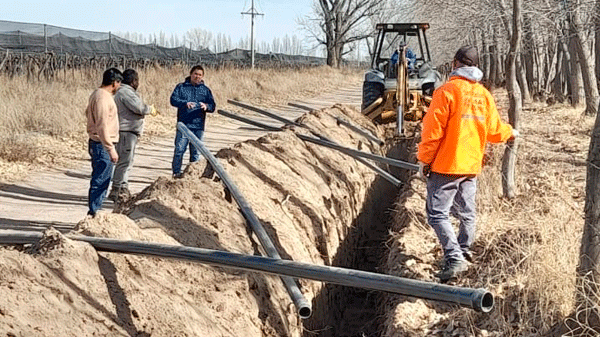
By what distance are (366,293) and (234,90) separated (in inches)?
796

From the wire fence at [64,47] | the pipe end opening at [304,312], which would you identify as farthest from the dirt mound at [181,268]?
the wire fence at [64,47]

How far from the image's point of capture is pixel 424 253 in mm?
6484

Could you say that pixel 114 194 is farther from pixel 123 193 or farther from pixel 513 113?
pixel 513 113

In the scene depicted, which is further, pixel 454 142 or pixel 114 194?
pixel 114 194

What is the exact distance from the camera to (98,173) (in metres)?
7.42

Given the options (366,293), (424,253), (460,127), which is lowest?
(366,293)

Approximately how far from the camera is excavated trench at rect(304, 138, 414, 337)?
621 cm

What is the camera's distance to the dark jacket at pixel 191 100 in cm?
962

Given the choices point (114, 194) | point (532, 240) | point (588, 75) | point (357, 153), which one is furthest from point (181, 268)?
point (588, 75)

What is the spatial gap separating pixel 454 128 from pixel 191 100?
484cm

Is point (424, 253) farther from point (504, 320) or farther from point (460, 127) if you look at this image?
point (504, 320)

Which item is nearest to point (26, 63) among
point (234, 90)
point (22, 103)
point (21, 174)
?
point (234, 90)

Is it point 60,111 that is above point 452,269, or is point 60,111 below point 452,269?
above

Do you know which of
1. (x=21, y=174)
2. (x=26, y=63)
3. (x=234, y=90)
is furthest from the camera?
(x=234, y=90)
